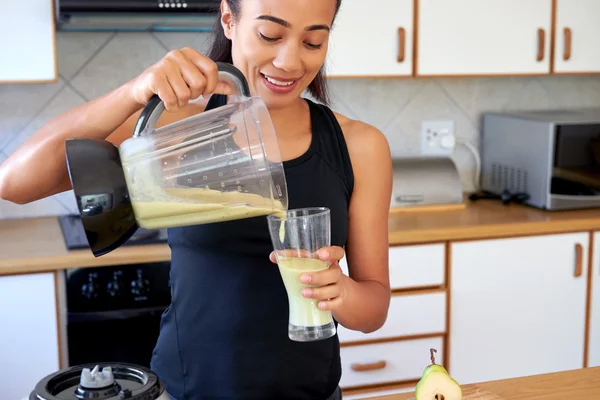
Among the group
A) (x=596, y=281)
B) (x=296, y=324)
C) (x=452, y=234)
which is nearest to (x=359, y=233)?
(x=296, y=324)

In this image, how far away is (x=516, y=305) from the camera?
249cm

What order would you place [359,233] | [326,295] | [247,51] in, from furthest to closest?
[359,233]
[247,51]
[326,295]

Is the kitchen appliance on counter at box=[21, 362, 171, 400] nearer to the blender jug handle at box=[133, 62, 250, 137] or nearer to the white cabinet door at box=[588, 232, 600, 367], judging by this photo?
the blender jug handle at box=[133, 62, 250, 137]

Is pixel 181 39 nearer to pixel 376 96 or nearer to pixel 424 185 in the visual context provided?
pixel 376 96

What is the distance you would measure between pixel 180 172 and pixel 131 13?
1302 mm

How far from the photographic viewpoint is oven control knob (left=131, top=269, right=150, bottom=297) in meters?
2.16

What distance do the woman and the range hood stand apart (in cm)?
84

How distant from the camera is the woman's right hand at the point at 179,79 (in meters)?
1.00

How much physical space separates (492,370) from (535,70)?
1008mm

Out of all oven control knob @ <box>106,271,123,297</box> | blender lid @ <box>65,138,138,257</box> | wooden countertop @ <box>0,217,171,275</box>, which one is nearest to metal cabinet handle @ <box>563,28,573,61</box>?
wooden countertop @ <box>0,217,171,275</box>

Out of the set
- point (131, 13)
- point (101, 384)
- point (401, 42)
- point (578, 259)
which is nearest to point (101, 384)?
point (101, 384)

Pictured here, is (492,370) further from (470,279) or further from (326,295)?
(326,295)

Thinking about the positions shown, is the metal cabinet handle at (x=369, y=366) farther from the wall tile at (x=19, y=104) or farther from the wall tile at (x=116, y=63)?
the wall tile at (x=19, y=104)

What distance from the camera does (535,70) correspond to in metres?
2.68
